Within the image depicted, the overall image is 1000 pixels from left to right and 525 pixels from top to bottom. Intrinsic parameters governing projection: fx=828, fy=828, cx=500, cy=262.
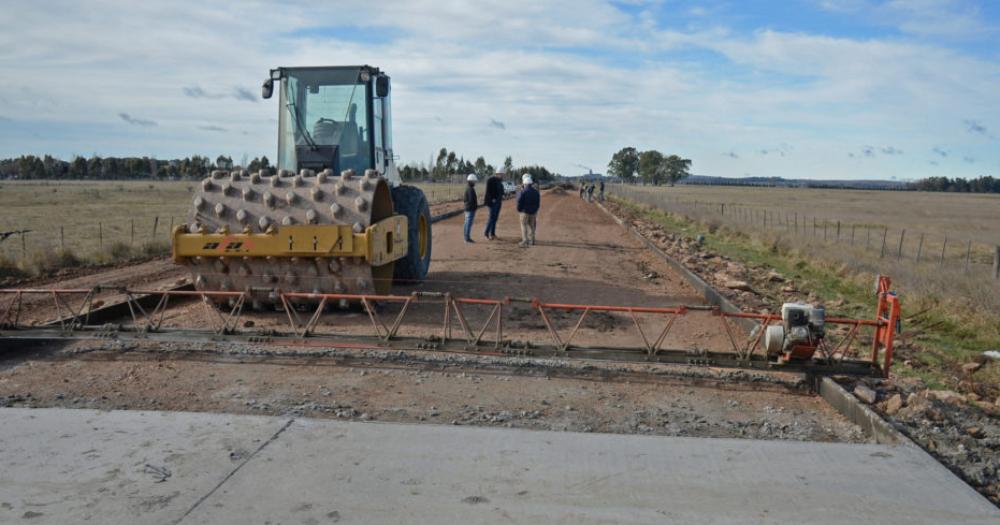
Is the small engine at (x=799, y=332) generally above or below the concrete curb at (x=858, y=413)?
above

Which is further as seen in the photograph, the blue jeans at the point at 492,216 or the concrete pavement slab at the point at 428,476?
the blue jeans at the point at 492,216

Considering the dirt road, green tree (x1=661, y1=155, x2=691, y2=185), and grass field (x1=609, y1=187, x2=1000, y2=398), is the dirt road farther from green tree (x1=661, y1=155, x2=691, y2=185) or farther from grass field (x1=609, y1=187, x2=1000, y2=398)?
green tree (x1=661, y1=155, x2=691, y2=185)

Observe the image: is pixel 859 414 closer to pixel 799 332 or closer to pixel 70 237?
pixel 799 332

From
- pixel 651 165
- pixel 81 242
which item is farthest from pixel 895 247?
pixel 651 165

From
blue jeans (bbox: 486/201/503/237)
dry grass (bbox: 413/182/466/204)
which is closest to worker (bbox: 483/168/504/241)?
blue jeans (bbox: 486/201/503/237)

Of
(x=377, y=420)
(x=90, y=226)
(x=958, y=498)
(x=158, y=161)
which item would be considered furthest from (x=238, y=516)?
(x=158, y=161)

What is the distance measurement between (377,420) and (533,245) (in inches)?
575

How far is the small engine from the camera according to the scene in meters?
7.17

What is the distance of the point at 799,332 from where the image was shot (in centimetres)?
714

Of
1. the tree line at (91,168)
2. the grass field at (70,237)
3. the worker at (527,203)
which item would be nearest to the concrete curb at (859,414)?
the grass field at (70,237)

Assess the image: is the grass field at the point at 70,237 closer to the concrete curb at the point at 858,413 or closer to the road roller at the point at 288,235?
the road roller at the point at 288,235

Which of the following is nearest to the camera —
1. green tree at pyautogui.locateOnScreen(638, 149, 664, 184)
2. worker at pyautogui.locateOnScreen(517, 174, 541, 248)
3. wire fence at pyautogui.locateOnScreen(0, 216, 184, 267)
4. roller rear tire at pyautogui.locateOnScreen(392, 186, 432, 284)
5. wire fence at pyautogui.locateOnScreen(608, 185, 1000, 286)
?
roller rear tire at pyautogui.locateOnScreen(392, 186, 432, 284)

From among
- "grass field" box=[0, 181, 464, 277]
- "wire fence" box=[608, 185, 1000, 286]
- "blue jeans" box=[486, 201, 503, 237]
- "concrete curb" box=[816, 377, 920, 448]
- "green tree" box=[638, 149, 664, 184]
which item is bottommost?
"grass field" box=[0, 181, 464, 277]

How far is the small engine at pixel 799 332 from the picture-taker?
717 cm
